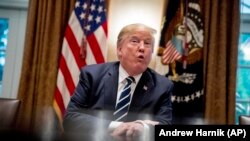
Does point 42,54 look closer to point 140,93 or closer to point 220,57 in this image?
point 140,93

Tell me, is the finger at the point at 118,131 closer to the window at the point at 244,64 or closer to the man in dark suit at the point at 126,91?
the man in dark suit at the point at 126,91

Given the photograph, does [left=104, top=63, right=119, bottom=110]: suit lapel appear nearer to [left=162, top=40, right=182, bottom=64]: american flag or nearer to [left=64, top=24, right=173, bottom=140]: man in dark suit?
[left=64, top=24, right=173, bottom=140]: man in dark suit

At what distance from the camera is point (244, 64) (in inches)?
82.5

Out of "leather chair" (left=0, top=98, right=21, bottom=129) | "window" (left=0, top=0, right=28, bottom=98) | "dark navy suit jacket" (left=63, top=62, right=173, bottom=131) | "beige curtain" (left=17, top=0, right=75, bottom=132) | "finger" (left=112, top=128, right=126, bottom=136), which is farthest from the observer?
"window" (left=0, top=0, right=28, bottom=98)

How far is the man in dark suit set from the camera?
65.1 inches

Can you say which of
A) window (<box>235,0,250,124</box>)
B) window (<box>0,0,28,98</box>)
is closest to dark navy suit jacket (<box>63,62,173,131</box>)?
window (<box>235,0,250,124</box>)

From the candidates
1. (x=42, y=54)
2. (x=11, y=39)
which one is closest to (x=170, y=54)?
(x=42, y=54)

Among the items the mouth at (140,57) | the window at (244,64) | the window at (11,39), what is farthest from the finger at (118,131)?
the window at (11,39)

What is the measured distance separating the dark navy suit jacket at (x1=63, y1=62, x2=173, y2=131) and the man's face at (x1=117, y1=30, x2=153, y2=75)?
54mm

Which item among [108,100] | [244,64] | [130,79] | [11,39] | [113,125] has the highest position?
[11,39]

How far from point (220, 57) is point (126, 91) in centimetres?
67

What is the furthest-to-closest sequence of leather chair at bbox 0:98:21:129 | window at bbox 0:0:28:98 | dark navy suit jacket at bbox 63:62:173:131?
window at bbox 0:0:28:98 → dark navy suit jacket at bbox 63:62:173:131 → leather chair at bbox 0:98:21:129

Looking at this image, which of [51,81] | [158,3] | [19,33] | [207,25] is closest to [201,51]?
[207,25]

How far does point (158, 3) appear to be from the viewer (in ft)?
6.09
